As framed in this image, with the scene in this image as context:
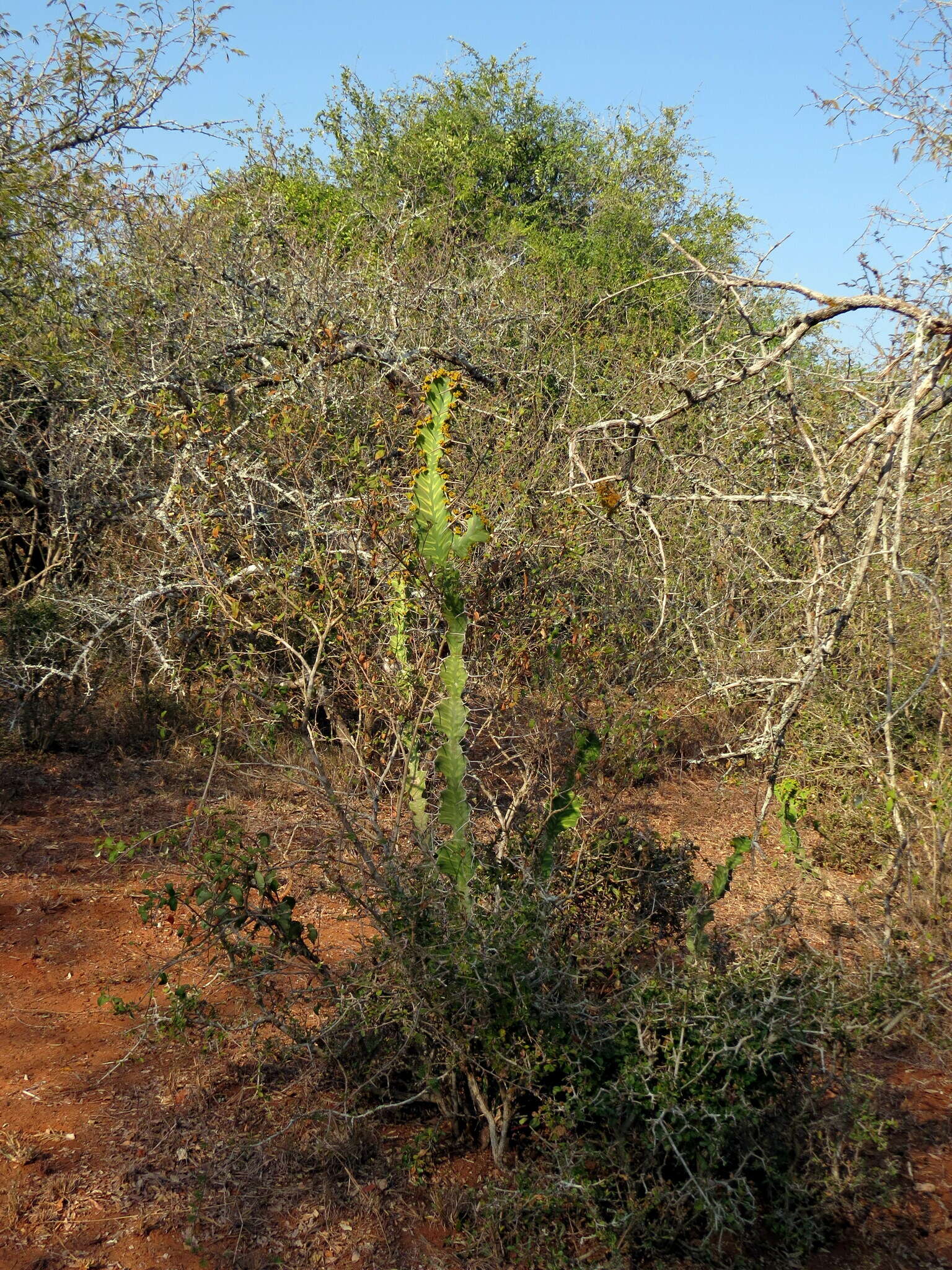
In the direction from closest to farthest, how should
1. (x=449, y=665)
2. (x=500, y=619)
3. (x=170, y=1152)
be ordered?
(x=170, y=1152) < (x=449, y=665) < (x=500, y=619)

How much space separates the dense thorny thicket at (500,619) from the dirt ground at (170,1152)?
274 millimetres

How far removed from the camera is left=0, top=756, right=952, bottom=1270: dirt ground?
309cm

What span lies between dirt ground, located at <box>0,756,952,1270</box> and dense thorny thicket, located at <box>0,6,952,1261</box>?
274 millimetres

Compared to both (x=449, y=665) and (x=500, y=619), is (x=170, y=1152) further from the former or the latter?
(x=500, y=619)

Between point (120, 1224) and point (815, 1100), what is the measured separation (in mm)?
2045

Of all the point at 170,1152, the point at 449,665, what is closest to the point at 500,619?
the point at 449,665

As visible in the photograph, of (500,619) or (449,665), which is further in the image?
(500,619)

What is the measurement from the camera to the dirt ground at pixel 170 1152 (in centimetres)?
309

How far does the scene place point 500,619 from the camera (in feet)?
18.0

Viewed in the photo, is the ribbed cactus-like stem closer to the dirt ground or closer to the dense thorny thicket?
the dense thorny thicket

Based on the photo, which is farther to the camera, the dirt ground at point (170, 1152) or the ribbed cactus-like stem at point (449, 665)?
the ribbed cactus-like stem at point (449, 665)

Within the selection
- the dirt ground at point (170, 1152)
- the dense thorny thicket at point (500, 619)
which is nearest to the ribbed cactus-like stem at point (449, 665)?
the dense thorny thicket at point (500, 619)

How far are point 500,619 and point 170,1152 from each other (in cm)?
291

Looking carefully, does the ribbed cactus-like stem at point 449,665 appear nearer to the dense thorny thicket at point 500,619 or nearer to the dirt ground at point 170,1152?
the dense thorny thicket at point 500,619
